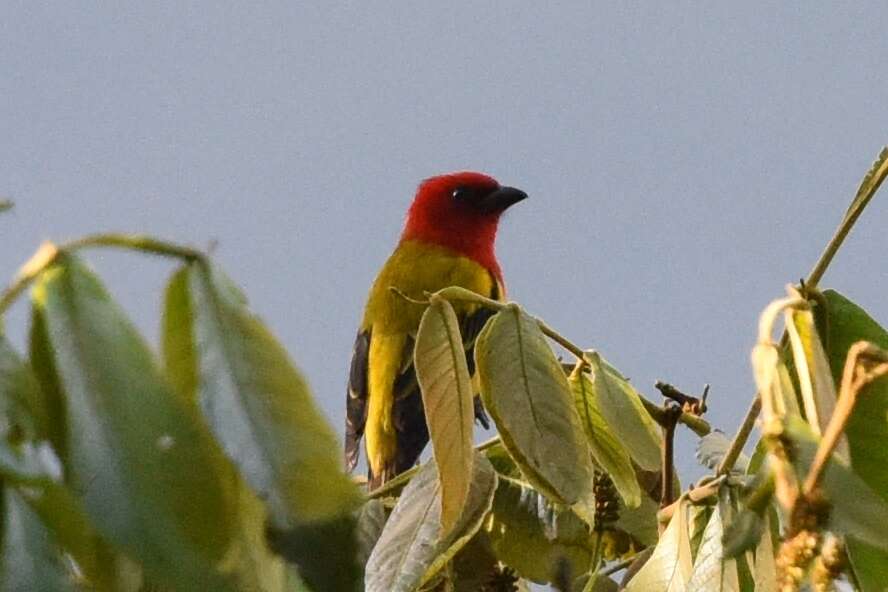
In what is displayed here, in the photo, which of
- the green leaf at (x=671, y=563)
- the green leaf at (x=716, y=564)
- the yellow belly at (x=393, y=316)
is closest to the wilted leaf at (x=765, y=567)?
the green leaf at (x=716, y=564)

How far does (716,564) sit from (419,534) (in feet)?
1.23

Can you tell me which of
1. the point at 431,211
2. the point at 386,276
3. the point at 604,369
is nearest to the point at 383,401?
the point at 386,276

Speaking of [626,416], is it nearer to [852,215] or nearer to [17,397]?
[852,215]

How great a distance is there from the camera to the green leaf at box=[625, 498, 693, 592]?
1.81 meters

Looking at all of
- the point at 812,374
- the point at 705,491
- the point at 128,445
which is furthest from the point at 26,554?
the point at 705,491

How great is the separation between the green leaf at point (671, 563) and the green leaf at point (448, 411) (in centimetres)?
27

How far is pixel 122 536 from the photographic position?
2.89 ft

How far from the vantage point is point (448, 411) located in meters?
1.71

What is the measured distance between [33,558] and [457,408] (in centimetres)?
82

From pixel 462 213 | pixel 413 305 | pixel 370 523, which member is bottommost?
pixel 462 213

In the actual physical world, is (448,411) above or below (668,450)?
above

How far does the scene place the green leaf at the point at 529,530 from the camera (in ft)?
7.88

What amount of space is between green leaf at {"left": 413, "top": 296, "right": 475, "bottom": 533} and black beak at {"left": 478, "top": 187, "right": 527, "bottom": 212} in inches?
237

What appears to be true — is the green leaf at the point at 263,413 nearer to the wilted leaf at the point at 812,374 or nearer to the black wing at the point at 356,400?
the wilted leaf at the point at 812,374
